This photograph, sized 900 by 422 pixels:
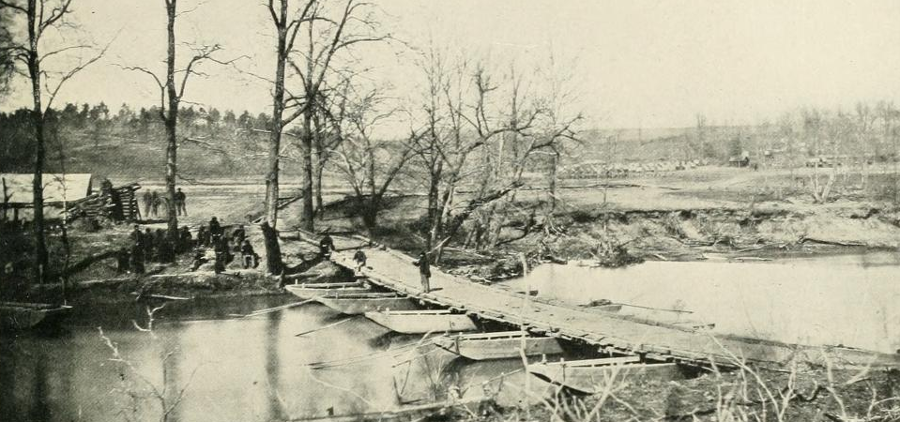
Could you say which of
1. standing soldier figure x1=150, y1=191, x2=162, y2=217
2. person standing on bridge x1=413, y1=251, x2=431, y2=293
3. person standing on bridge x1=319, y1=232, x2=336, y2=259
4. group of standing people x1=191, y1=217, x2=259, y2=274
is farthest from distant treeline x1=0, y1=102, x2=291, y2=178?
person standing on bridge x1=413, y1=251, x2=431, y2=293

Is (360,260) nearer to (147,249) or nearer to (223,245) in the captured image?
(223,245)

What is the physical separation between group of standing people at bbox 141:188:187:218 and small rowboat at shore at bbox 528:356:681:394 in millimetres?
6190

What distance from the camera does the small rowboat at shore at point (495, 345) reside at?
8852 mm

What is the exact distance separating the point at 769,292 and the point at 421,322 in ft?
20.2

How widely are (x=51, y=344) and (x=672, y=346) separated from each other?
26.4ft

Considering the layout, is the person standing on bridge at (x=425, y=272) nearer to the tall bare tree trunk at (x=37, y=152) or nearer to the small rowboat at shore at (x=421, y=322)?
the small rowboat at shore at (x=421, y=322)

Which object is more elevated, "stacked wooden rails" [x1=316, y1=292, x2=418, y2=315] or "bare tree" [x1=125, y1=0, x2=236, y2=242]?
"bare tree" [x1=125, y1=0, x2=236, y2=242]

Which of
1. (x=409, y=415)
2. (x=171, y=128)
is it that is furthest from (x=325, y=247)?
(x=409, y=415)

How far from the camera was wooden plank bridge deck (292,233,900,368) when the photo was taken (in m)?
A: 7.89

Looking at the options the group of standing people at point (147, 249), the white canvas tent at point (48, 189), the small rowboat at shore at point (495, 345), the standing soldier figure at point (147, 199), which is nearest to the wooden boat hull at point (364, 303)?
the small rowboat at shore at point (495, 345)

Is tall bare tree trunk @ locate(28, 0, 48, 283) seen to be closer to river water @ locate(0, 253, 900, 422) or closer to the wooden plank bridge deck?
river water @ locate(0, 253, 900, 422)

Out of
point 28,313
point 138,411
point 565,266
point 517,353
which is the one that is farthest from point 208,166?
point 565,266

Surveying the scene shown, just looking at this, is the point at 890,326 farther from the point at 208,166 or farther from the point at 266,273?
the point at 208,166

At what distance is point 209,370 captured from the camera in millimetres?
8328
